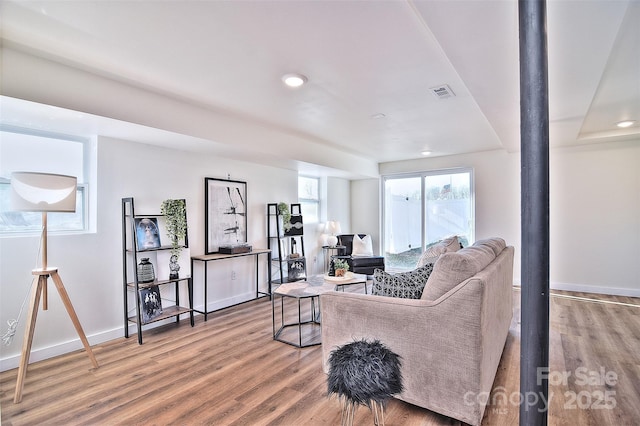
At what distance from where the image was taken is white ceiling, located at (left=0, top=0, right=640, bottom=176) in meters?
1.75

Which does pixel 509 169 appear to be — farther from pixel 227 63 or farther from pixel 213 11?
pixel 213 11

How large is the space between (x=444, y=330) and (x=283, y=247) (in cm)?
380

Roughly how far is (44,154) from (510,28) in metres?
3.83

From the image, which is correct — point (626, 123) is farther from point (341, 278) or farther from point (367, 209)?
point (367, 209)

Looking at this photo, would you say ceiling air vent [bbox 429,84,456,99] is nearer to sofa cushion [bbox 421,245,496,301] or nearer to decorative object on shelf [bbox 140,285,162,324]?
sofa cushion [bbox 421,245,496,301]

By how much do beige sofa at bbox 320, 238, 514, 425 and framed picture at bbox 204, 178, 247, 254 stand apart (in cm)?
251

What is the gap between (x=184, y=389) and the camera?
2.34 meters

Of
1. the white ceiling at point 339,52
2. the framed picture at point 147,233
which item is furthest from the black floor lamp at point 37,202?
the framed picture at point 147,233

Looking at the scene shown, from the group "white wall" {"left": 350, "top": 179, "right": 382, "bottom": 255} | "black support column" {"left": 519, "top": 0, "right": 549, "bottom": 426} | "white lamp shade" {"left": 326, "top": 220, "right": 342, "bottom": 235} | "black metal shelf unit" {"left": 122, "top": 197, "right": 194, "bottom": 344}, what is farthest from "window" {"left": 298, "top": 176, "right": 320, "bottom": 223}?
"black support column" {"left": 519, "top": 0, "right": 549, "bottom": 426}

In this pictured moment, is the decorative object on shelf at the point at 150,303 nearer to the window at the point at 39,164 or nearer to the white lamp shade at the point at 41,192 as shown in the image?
the window at the point at 39,164

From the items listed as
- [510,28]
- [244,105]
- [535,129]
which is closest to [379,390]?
[535,129]

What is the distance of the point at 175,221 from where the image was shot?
11.9ft

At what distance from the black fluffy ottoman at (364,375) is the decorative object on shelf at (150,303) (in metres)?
2.53

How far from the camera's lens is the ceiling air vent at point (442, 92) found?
2.89 meters
